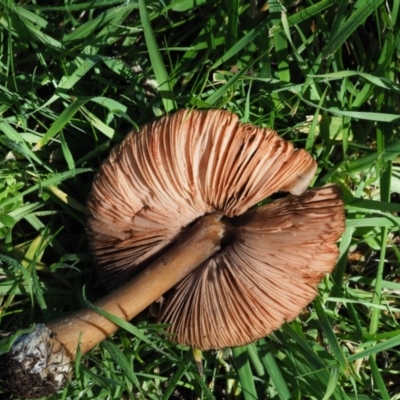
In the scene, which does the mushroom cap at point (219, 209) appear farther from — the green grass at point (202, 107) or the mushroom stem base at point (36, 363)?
the mushroom stem base at point (36, 363)

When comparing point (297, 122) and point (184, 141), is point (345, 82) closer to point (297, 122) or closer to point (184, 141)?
point (297, 122)

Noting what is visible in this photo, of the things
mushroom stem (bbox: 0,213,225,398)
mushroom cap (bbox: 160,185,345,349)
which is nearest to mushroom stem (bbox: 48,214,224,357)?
mushroom stem (bbox: 0,213,225,398)

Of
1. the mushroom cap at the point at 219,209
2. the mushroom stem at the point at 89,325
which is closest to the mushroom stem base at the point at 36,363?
the mushroom stem at the point at 89,325

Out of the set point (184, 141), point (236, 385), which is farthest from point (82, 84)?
point (236, 385)

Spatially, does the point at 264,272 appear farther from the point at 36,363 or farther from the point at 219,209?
the point at 36,363

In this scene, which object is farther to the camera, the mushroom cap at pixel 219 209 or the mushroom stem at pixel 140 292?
the mushroom stem at pixel 140 292

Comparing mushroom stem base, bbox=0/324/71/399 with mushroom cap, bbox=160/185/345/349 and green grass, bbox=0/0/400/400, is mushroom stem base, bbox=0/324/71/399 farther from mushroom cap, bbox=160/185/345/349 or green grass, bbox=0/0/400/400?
mushroom cap, bbox=160/185/345/349
